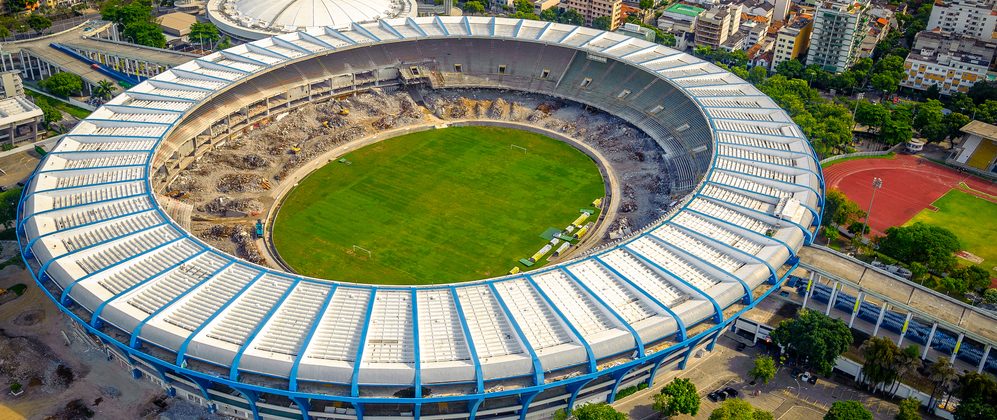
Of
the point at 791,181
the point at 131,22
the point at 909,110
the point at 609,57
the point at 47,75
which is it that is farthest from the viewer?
the point at 131,22

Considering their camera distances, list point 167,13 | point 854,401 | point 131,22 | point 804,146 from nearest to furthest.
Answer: point 854,401
point 804,146
point 131,22
point 167,13

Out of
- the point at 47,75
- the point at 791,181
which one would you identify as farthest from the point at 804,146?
the point at 47,75

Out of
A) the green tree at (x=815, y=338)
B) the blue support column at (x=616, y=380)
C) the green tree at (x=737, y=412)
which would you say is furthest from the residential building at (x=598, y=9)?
the green tree at (x=737, y=412)

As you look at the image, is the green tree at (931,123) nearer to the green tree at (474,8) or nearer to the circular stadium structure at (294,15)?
the green tree at (474,8)

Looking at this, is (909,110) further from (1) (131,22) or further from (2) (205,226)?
(1) (131,22)

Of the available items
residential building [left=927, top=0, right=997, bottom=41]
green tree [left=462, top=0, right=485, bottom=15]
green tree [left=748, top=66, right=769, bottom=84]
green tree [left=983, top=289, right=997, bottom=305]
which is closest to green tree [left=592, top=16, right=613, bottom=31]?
green tree [left=462, top=0, right=485, bottom=15]

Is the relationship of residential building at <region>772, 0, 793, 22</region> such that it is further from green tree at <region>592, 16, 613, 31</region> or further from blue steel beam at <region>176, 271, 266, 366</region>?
blue steel beam at <region>176, 271, 266, 366</region>

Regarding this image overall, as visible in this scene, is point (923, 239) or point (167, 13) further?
point (167, 13)
